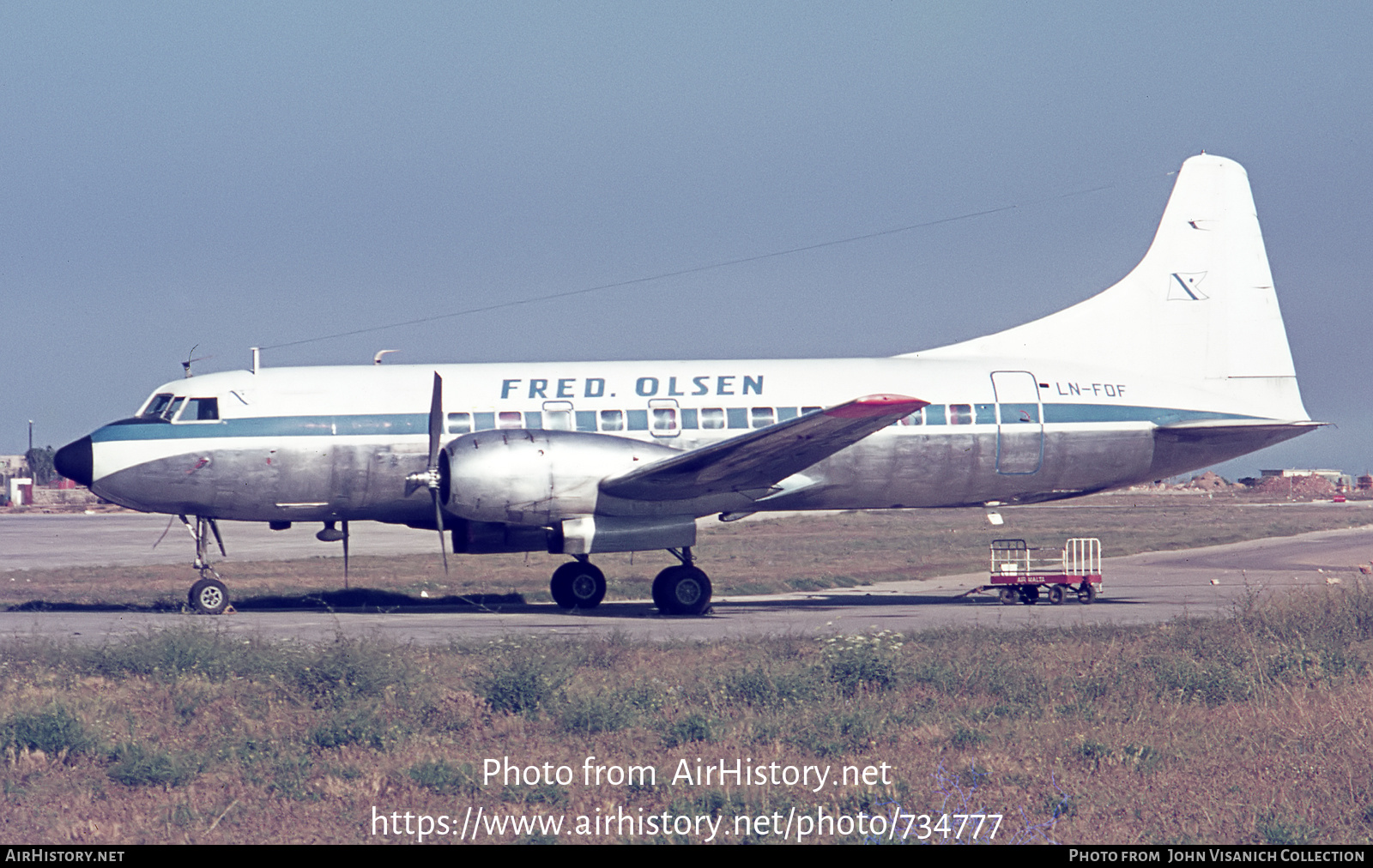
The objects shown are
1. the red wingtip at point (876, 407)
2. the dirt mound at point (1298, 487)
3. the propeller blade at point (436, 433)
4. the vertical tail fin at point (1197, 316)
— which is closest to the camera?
the red wingtip at point (876, 407)

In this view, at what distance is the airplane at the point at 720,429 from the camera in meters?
19.0

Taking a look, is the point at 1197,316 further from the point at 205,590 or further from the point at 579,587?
the point at 205,590

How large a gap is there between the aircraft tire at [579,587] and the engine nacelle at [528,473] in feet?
10.0

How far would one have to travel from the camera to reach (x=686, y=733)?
10555 mm

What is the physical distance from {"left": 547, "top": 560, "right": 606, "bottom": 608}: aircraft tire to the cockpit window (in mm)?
7214

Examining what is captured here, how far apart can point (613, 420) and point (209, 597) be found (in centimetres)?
726

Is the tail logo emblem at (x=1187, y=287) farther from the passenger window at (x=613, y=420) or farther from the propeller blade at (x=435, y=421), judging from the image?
the propeller blade at (x=435, y=421)

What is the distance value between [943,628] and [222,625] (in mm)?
9869

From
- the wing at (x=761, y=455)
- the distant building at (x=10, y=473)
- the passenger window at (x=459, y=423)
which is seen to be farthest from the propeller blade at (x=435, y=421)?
the distant building at (x=10, y=473)

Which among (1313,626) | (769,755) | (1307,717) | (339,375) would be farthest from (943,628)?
(339,375)

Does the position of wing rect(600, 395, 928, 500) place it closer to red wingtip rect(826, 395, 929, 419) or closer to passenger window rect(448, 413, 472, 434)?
red wingtip rect(826, 395, 929, 419)

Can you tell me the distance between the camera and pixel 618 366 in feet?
71.2

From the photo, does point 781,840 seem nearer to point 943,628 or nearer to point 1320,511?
point 943,628

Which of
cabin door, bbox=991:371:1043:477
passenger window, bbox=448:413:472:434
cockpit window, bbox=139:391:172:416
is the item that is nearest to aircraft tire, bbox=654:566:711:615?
passenger window, bbox=448:413:472:434
